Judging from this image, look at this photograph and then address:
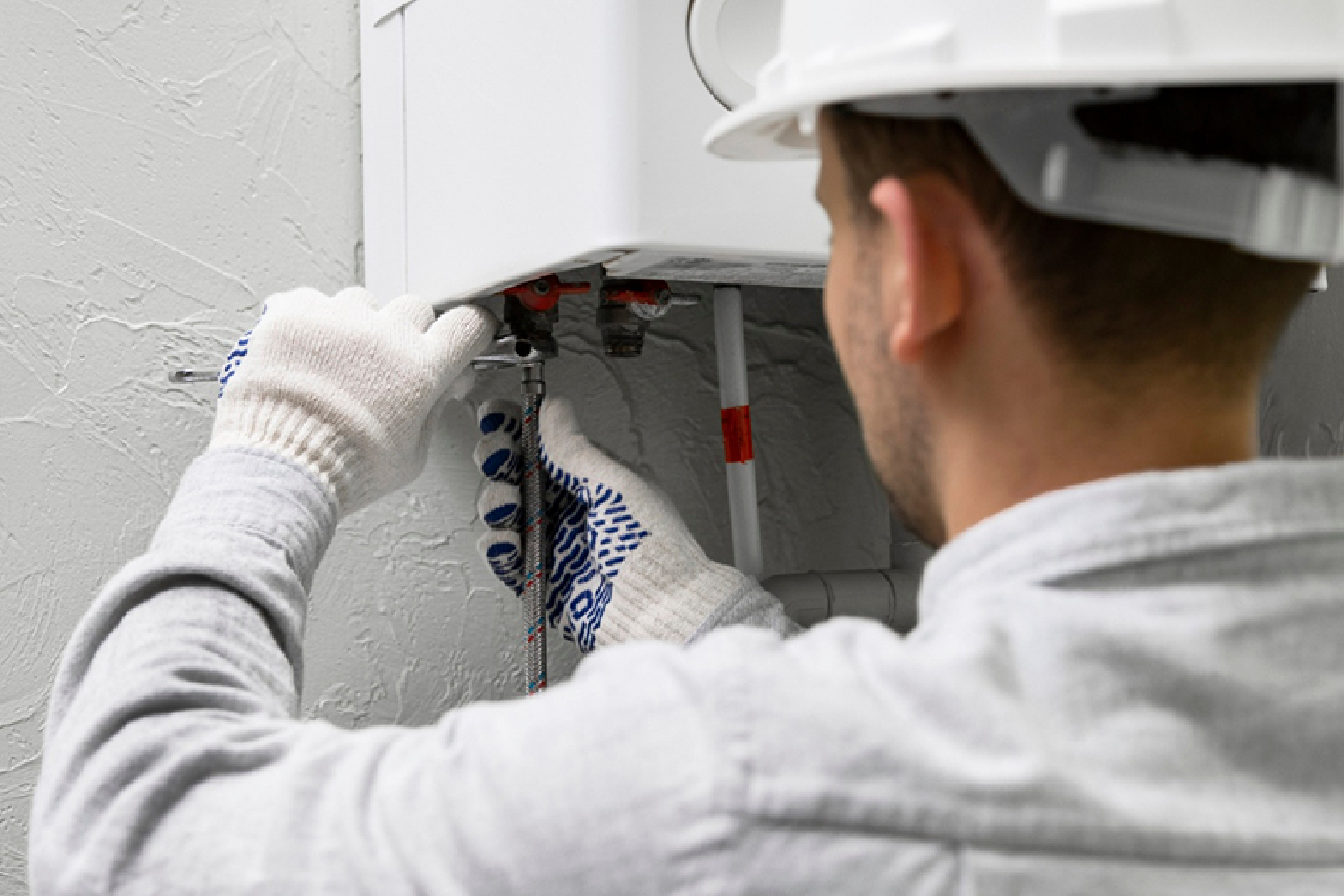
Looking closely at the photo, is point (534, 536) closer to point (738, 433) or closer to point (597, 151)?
point (738, 433)

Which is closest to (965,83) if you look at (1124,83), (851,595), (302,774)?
(1124,83)

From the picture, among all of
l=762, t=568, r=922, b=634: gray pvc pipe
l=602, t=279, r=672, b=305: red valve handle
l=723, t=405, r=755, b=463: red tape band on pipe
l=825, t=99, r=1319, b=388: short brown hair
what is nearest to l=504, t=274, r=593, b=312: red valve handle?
l=602, t=279, r=672, b=305: red valve handle

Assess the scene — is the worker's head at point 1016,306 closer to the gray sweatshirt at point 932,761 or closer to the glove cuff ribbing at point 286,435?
the gray sweatshirt at point 932,761

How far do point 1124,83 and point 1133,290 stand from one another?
0.24ft

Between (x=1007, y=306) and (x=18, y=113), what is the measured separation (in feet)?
2.34

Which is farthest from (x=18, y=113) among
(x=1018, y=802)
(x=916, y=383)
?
(x=1018, y=802)

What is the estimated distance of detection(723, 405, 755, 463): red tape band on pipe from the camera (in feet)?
2.93

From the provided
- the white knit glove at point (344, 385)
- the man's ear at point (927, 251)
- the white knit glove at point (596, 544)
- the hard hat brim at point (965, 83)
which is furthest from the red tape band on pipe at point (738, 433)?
the man's ear at point (927, 251)

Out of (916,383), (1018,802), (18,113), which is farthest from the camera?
(18,113)

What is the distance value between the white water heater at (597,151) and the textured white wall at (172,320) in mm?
147

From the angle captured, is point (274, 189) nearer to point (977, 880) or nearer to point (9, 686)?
point (9, 686)

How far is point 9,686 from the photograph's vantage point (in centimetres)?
80

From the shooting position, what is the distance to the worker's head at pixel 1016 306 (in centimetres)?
41

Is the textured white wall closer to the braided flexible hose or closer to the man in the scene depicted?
the braided flexible hose
